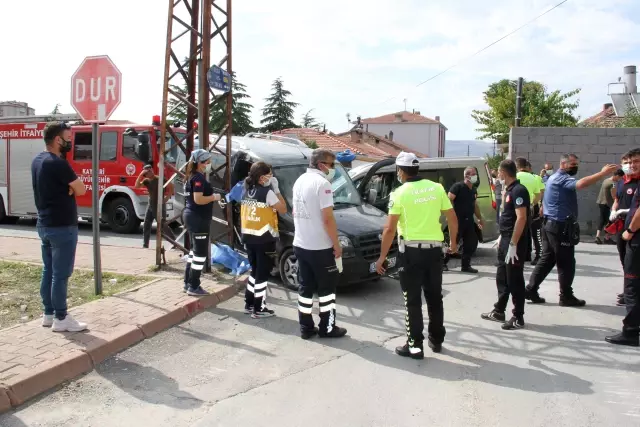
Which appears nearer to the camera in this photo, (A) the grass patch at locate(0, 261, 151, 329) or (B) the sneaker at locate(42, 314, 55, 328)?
(B) the sneaker at locate(42, 314, 55, 328)

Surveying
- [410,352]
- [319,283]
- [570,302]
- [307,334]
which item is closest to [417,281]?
[410,352]

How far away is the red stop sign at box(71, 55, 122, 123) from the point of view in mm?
6062

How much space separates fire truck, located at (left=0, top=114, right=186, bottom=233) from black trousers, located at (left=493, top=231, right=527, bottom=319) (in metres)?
7.62

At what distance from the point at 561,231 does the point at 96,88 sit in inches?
230

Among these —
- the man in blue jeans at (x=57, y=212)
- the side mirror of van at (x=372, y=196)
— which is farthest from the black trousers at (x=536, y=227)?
the man in blue jeans at (x=57, y=212)

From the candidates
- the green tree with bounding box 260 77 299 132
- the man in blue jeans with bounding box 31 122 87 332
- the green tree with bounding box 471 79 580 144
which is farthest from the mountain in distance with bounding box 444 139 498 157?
the man in blue jeans with bounding box 31 122 87 332

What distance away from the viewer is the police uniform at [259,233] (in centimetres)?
600

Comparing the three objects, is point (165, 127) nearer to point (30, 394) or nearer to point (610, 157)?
point (30, 394)

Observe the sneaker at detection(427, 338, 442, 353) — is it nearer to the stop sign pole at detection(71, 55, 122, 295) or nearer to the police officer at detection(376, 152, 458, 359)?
the police officer at detection(376, 152, 458, 359)

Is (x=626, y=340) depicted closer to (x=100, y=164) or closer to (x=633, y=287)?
(x=633, y=287)

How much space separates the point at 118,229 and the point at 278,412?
1041cm

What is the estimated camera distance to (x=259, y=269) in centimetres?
608

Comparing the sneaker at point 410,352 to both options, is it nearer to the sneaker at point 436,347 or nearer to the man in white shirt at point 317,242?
the sneaker at point 436,347

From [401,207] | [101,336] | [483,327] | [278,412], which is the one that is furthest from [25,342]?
[483,327]
